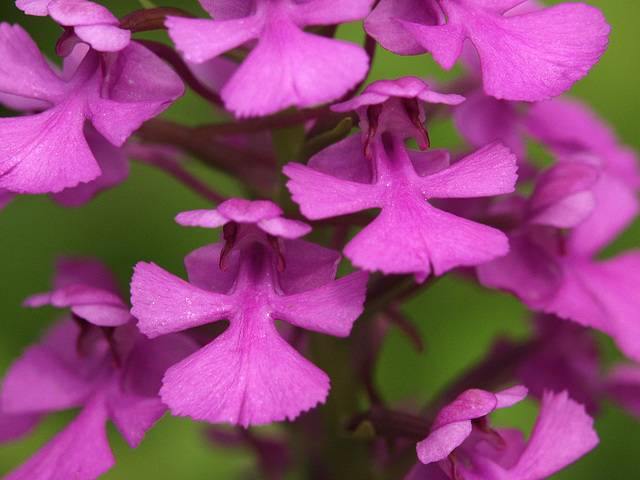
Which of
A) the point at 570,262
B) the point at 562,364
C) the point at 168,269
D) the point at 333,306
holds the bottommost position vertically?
the point at 168,269

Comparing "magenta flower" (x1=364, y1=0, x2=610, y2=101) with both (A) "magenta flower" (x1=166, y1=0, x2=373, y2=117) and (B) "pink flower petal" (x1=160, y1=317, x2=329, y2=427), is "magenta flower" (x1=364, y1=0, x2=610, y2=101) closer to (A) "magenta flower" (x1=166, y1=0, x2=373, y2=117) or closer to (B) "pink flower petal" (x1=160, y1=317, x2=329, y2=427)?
(A) "magenta flower" (x1=166, y1=0, x2=373, y2=117)

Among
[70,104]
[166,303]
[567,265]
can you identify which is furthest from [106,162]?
[567,265]

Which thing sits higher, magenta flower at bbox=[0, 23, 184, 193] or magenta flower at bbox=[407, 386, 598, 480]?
magenta flower at bbox=[0, 23, 184, 193]

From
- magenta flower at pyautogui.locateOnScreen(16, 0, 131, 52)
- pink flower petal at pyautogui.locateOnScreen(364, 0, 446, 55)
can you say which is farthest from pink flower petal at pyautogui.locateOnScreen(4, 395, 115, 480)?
pink flower petal at pyautogui.locateOnScreen(364, 0, 446, 55)

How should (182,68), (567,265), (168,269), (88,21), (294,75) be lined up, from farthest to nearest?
(168,269) → (567,265) → (182,68) → (88,21) → (294,75)

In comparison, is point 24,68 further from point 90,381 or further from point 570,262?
point 570,262

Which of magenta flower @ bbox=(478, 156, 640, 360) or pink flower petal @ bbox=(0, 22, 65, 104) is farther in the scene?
magenta flower @ bbox=(478, 156, 640, 360)
